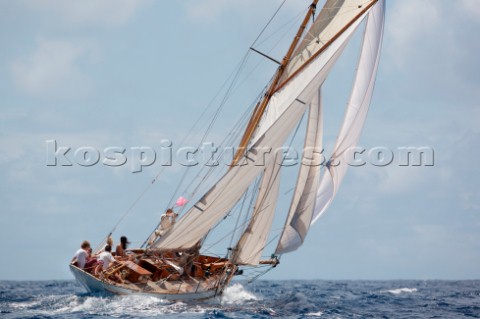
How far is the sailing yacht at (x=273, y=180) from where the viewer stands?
2820 centimetres

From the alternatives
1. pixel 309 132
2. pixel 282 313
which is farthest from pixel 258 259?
pixel 309 132

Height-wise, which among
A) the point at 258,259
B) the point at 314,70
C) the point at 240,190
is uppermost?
the point at 314,70

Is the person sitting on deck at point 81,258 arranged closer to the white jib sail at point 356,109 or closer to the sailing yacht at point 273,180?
the sailing yacht at point 273,180

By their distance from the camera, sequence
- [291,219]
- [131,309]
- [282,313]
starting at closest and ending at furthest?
1. [131,309]
2. [282,313]
3. [291,219]

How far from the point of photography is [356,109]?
30.7 metres

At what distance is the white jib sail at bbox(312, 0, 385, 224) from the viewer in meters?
30.2

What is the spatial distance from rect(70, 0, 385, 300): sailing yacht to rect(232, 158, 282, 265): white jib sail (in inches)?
1.6

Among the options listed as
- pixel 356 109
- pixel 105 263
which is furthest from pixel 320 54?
pixel 105 263

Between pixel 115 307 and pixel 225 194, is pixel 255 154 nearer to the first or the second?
pixel 225 194

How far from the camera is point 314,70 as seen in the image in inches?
1151

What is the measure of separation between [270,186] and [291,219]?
2.00 metres

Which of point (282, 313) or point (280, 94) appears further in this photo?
point (280, 94)

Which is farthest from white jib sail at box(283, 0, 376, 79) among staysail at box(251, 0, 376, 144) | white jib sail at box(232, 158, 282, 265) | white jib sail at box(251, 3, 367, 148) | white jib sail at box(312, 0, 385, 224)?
white jib sail at box(232, 158, 282, 265)

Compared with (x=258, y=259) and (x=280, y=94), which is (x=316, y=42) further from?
(x=258, y=259)
